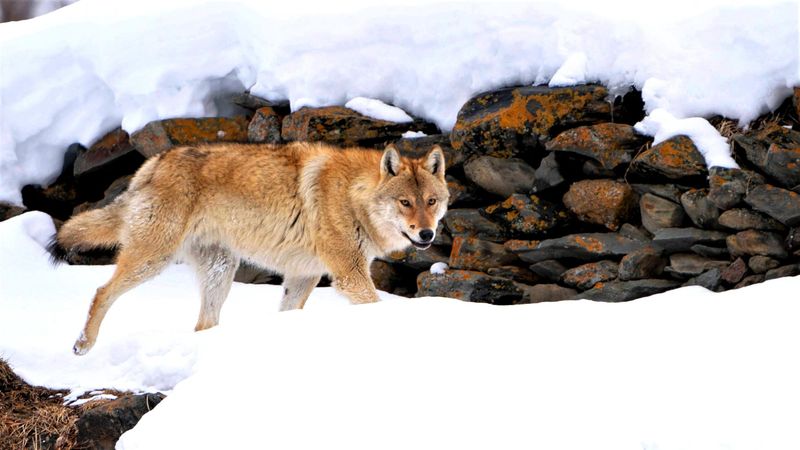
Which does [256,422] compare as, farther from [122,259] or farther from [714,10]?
[714,10]

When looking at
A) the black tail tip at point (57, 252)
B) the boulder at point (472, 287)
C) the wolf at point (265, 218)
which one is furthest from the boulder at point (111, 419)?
the boulder at point (472, 287)

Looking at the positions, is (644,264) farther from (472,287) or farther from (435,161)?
(435,161)

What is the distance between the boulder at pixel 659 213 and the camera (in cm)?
720

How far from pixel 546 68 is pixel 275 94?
10.5 feet

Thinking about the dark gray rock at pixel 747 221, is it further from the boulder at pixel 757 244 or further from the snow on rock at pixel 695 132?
the snow on rock at pixel 695 132

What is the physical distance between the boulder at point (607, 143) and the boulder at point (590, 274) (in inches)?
36.4

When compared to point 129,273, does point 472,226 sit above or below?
below

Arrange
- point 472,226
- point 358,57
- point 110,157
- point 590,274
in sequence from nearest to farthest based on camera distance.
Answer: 1. point 590,274
2. point 472,226
3. point 358,57
4. point 110,157

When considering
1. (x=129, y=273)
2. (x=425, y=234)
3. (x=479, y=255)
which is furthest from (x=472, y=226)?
(x=129, y=273)

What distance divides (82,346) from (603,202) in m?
4.77

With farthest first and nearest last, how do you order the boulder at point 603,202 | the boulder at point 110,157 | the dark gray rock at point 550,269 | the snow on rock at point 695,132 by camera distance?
the boulder at point 110,157, the dark gray rock at point 550,269, the boulder at point 603,202, the snow on rock at point 695,132

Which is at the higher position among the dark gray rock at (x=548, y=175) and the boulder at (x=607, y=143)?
the boulder at (x=607, y=143)

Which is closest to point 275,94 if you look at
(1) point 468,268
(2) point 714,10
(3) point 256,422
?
(1) point 468,268

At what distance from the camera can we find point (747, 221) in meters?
6.73
